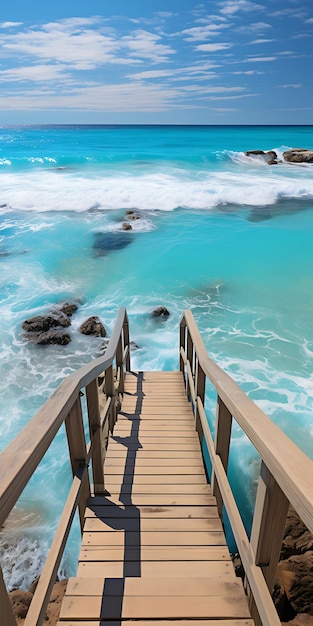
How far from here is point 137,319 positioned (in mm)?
11555

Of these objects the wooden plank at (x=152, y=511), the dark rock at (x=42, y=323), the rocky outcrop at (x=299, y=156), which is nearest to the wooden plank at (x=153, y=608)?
the wooden plank at (x=152, y=511)

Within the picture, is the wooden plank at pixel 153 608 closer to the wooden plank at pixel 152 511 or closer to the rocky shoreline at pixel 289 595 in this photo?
the wooden plank at pixel 152 511

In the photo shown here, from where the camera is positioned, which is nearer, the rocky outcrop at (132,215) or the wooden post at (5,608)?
the wooden post at (5,608)

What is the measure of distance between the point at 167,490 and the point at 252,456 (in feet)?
13.6

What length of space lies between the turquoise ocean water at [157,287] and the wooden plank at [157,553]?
3.08 meters

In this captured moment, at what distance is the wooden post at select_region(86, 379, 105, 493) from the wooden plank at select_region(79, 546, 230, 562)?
553mm

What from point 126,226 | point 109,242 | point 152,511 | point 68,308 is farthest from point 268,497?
point 126,226

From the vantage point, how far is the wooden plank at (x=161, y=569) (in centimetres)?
215

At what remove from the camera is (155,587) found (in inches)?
76.4

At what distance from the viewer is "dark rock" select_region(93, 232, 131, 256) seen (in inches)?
660

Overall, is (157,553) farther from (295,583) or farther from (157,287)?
(157,287)

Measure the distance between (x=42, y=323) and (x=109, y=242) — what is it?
8.05m

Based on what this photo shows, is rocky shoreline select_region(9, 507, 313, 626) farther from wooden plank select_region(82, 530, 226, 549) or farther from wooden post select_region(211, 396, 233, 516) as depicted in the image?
wooden post select_region(211, 396, 233, 516)

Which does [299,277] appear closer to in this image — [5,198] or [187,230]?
[187,230]
